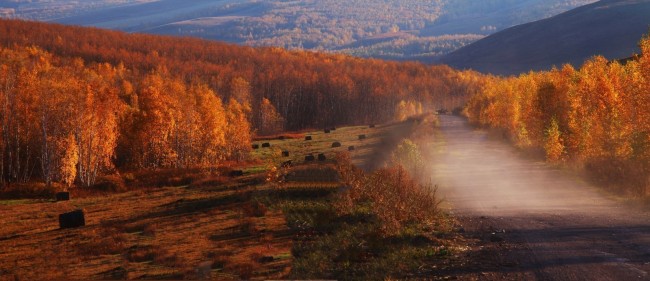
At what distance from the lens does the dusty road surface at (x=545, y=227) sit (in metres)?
19.4

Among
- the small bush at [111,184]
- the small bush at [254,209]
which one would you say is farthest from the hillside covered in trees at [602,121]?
the small bush at [111,184]

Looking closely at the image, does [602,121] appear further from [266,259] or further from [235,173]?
[235,173]

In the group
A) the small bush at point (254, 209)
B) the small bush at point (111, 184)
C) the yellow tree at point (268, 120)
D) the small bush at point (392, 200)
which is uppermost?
the yellow tree at point (268, 120)

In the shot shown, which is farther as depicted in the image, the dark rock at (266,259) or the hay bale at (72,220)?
the hay bale at (72,220)

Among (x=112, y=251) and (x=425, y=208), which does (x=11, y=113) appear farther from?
(x=425, y=208)

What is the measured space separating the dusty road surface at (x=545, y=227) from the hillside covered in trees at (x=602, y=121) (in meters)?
2.50

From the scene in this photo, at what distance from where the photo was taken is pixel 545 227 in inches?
1048

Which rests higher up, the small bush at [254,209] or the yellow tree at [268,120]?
the yellow tree at [268,120]

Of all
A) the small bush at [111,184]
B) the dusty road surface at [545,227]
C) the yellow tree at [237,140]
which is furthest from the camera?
the yellow tree at [237,140]

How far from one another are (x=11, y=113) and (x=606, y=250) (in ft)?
247

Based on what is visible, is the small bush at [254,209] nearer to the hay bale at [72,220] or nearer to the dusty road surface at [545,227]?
the hay bale at [72,220]

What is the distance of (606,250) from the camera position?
2142 centimetres

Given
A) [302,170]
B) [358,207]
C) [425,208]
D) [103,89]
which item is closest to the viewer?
[425,208]

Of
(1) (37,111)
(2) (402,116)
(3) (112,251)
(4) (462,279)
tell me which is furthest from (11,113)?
(2) (402,116)
